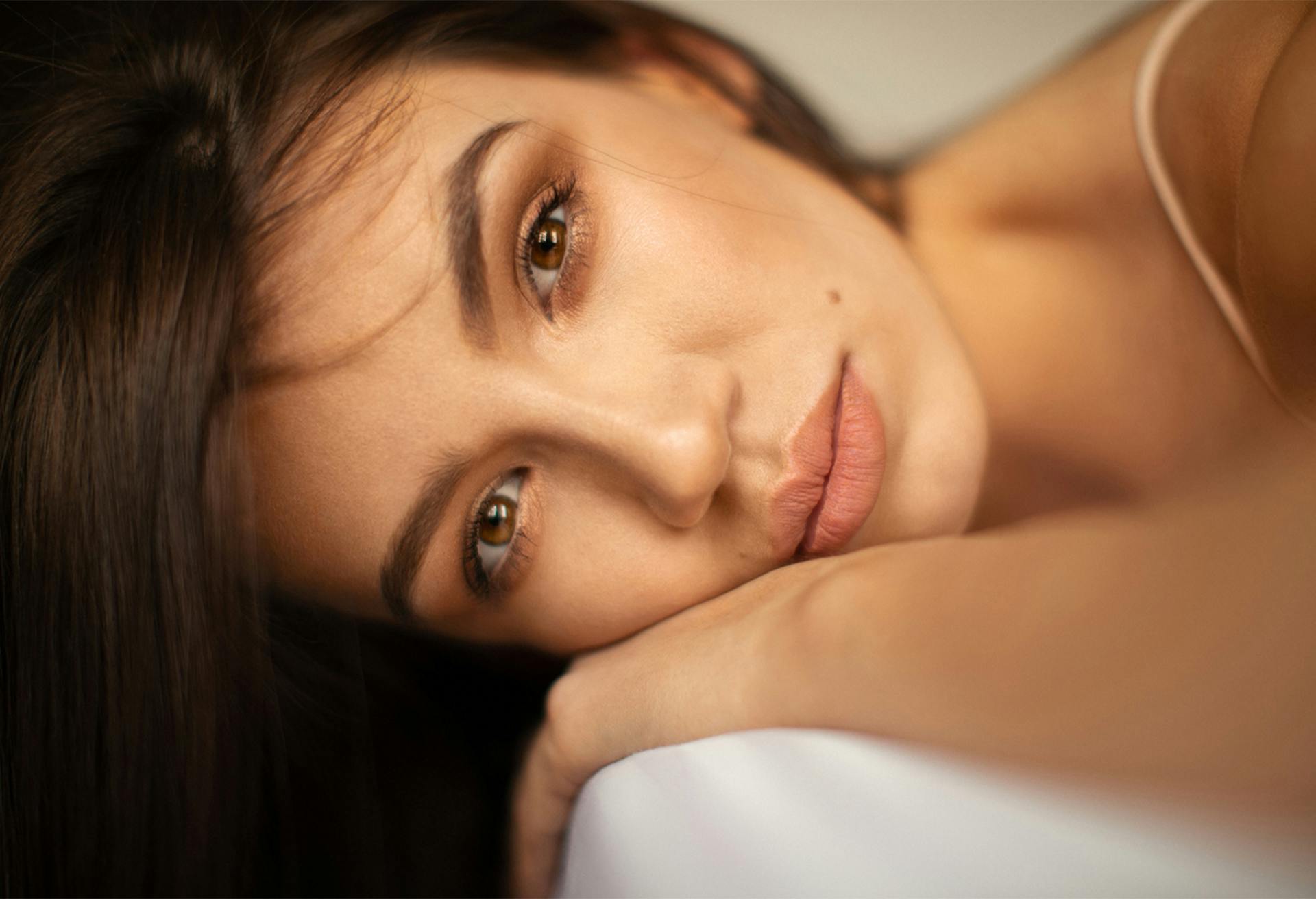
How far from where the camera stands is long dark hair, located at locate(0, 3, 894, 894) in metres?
0.76

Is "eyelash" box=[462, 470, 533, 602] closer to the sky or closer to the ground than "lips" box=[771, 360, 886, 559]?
closer to the ground

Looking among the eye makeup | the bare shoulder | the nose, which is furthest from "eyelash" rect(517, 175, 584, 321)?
the bare shoulder

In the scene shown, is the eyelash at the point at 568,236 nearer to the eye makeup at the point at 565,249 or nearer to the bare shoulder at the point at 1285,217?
the eye makeup at the point at 565,249

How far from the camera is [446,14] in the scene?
99 centimetres

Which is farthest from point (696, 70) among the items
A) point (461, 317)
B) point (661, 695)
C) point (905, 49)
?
point (661, 695)

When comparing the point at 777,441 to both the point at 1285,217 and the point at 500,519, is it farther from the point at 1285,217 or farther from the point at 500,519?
the point at 1285,217

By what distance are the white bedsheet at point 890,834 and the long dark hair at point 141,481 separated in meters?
0.41

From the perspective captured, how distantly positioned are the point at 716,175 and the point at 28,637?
2.71 feet

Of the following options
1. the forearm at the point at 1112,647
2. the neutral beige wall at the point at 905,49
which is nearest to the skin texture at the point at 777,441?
the forearm at the point at 1112,647

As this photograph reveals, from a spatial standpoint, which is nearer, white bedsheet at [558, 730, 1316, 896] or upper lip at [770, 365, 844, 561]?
white bedsheet at [558, 730, 1316, 896]

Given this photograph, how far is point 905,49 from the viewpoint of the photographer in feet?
4.35

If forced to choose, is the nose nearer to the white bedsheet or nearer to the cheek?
the cheek

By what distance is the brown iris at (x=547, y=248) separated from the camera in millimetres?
784

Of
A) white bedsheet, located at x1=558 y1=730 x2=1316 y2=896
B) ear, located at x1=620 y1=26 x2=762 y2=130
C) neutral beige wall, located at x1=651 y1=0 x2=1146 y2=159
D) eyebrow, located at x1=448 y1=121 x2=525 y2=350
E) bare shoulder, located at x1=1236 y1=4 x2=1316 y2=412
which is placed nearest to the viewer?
white bedsheet, located at x1=558 y1=730 x2=1316 y2=896
